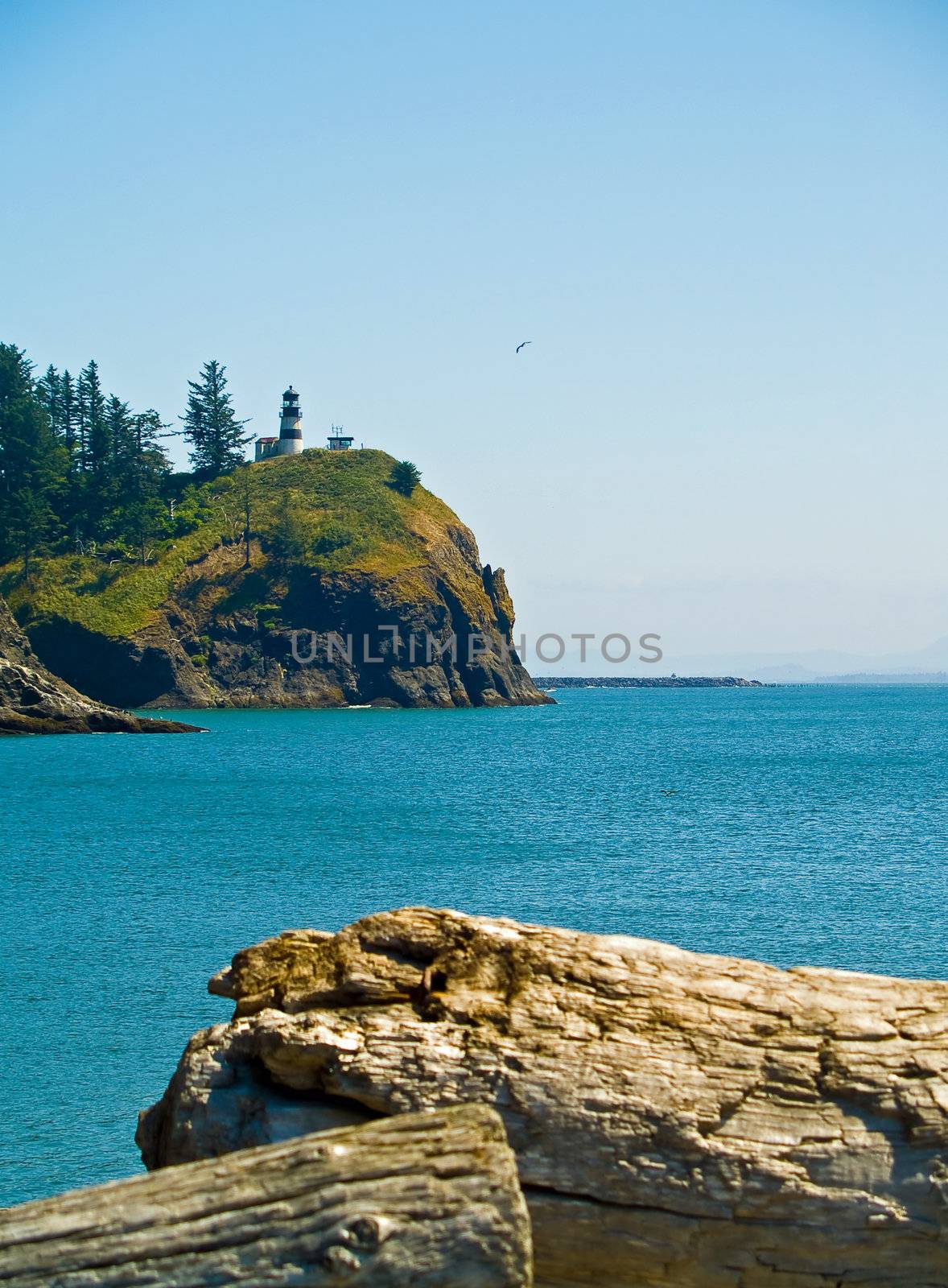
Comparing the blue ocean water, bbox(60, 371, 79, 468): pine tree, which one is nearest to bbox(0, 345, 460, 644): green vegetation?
bbox(60, 371, 79, 468): pine tree

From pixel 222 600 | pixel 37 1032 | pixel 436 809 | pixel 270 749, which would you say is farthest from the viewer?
pixel 222 600

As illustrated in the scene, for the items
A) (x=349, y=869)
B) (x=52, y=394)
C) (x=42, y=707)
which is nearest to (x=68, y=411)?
(x=52, y=394)

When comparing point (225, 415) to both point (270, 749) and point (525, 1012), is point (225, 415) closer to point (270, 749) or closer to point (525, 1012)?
point (270, 749)

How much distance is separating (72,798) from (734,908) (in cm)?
3794

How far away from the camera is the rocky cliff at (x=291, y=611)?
127m

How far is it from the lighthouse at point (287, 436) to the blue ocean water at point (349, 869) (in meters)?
85.3

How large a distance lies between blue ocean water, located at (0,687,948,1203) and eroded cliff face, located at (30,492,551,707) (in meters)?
38.0

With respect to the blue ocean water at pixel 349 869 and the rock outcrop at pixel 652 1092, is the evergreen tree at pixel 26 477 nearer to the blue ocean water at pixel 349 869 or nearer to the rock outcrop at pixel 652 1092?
the blue ocean water at pixel 349 869

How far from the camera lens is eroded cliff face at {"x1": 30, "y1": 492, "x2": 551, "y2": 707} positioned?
125625 millimetres

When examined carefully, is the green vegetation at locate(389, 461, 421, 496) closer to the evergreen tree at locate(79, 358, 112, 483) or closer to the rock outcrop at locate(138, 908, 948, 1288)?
the evergreen tree at locate(79, 358, 112, 483)

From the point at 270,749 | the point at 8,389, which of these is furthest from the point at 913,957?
the point at 8,389

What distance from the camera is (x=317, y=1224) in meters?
5.04

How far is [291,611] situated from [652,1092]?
134 meters

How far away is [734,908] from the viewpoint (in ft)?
107
